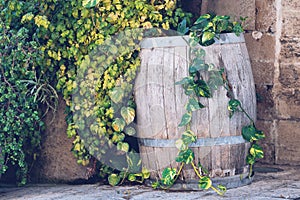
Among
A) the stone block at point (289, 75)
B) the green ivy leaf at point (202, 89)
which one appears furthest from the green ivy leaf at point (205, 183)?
the stone block at point (289, 75)

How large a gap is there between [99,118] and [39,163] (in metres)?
0.62

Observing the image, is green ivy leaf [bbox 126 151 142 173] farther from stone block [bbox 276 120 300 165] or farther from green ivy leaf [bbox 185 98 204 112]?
stone block [bbox 276 120 300 165]

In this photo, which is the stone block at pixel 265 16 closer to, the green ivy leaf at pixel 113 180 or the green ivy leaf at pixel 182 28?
the green ivy leaf at pixel 182 28

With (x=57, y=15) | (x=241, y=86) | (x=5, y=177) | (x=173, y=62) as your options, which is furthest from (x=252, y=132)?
(x=5, y=177)

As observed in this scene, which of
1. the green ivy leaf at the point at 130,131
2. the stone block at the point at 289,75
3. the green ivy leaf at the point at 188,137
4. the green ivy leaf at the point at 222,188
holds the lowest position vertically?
the green ivy leaf at the point at 222,188

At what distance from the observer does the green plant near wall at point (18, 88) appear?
13.0 feet

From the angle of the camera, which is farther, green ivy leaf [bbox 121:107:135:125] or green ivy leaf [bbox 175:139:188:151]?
green ivy leaf [bbox 121:107:135:125]

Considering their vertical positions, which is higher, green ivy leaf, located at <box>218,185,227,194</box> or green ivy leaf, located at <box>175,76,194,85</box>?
green ivy leaf, located at <box>175,76,194,85</box>

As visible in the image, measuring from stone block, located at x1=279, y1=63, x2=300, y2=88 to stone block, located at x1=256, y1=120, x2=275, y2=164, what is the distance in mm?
311

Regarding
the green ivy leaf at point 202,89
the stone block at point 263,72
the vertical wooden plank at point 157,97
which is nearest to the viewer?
the green ivy leaf at point 202,89

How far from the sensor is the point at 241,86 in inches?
149

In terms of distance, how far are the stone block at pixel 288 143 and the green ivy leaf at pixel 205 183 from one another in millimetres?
1013

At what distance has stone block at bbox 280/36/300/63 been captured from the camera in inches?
171

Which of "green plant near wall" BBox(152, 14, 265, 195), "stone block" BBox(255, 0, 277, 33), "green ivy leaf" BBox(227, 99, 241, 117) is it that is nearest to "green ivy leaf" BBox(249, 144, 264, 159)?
"green plant near wall" BBox(152, 14, 265, 195)
